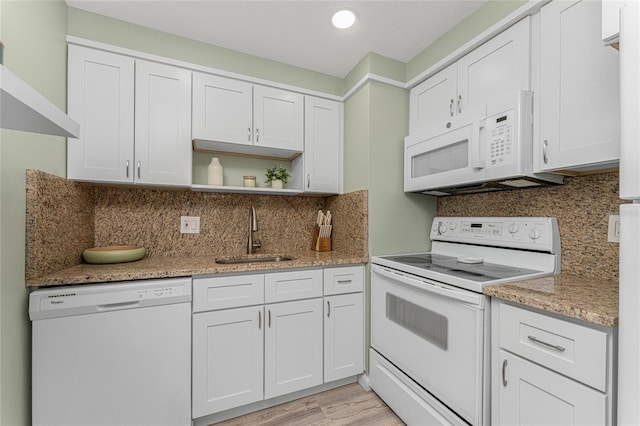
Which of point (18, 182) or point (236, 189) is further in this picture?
point (236, 189)

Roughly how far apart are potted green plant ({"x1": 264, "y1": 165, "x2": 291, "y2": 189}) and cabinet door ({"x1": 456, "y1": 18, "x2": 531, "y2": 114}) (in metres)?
1.32

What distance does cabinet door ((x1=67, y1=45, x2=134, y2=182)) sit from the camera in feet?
5.33

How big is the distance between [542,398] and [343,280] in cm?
115

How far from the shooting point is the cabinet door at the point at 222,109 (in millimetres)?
1916

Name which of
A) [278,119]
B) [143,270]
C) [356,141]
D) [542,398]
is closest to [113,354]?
[143,270]

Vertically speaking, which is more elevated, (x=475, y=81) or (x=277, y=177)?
(x=475, y=81)

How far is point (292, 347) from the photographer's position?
1.80 meters

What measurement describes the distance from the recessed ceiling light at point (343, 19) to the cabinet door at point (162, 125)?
1017 mm

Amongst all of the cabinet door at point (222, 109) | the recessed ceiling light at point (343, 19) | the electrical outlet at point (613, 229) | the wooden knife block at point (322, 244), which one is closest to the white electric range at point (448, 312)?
the electrical outlet at point (613, 229)

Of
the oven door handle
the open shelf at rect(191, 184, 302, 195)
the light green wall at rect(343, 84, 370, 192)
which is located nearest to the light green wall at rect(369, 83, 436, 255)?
the light green wall at rect(343, 84, 370, 192)

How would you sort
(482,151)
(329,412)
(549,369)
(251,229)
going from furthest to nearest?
1. (251,229)
2. (329,412)
3. (482,151)
4. (549,369)

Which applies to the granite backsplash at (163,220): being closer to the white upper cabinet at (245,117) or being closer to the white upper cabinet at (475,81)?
the white upper cabinet at (245,117)

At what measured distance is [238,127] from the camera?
2.02 metres

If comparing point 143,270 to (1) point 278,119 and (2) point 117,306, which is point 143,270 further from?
(1) point 278,119
